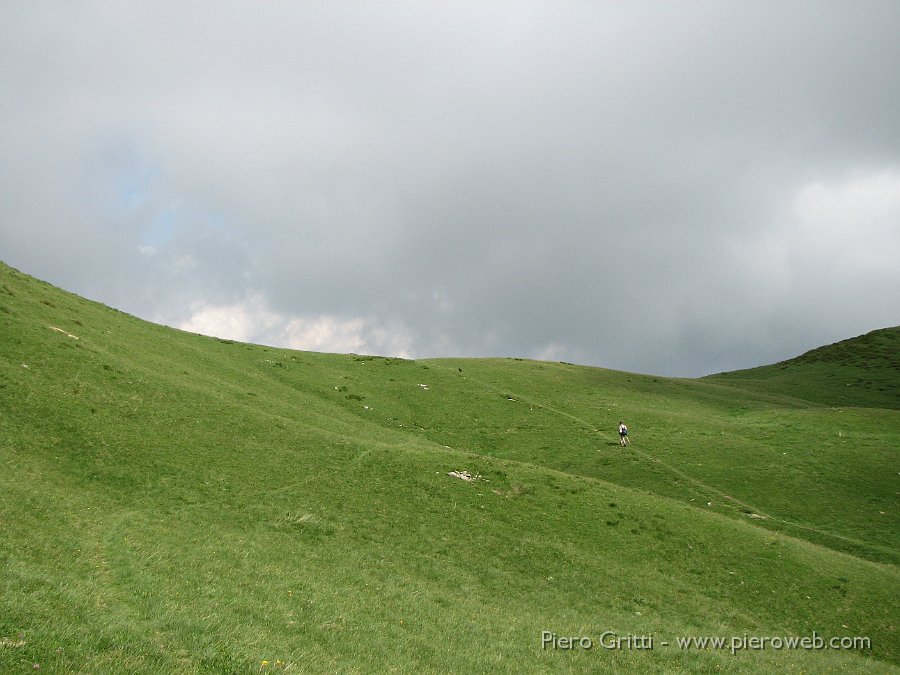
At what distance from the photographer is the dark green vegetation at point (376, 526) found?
18484mm

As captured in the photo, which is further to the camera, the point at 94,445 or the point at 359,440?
the point at 359,440

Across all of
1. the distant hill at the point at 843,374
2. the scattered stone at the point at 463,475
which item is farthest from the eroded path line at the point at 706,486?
the distant hill at the point at 843,374

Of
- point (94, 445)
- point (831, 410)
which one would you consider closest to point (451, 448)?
point (94, 445)

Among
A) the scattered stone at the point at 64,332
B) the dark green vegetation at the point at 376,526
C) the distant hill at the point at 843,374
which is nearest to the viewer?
the dark green vegetation at the point at 376,526

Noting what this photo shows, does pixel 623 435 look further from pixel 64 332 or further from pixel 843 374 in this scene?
pixel 843 374

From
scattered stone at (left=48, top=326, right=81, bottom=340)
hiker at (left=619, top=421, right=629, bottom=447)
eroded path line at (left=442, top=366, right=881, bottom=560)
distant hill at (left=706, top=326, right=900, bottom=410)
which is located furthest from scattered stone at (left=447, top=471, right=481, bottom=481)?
distant hill at (left=706, top=326, right=900, bottom=410)

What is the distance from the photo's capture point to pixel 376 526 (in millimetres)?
31969

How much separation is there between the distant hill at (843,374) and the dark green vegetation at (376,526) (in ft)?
145

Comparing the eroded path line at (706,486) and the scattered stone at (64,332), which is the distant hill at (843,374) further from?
the scattered stone at (64,332)

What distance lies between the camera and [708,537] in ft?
116

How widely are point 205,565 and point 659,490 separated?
37.6 metres

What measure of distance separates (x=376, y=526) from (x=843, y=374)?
122 meters

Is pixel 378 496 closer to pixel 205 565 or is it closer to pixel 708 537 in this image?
pixel 205 565

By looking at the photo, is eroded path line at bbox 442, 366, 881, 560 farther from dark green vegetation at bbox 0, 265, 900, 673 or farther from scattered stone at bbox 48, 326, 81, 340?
scattered stone at bbox 48, 326, 81, 340
